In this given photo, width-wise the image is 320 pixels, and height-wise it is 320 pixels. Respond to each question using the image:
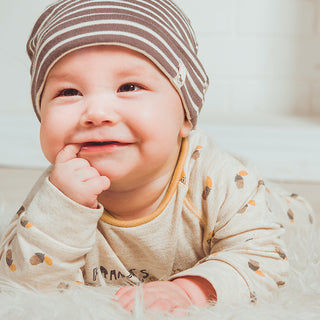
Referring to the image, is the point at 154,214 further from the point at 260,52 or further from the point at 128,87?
the point at 260,52

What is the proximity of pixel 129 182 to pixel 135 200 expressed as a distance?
0.06 metres

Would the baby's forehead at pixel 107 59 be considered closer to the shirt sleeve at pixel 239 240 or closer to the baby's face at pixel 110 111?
the baby's face at pixel 110 111

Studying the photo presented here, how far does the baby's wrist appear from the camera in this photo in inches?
28.0

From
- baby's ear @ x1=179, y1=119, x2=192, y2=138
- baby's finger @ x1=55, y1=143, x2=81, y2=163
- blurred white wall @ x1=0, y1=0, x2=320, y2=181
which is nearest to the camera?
baby's finger @ x1=55, y1=143, x2=81, y2=163

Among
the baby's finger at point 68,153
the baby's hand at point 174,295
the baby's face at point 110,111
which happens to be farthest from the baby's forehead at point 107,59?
the baby's hand at point 174,295

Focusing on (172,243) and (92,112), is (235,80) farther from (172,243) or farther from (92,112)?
(92,112)

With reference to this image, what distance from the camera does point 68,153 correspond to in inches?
29.1

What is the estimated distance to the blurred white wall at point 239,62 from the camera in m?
2.01

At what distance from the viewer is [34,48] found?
0.84 m

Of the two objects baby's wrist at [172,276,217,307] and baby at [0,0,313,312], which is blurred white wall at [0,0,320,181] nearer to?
baby at [0,0,313,312]

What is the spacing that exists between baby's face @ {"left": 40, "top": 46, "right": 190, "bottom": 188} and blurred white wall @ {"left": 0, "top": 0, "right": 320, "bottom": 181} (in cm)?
121

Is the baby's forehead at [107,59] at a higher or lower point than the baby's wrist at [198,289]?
higher

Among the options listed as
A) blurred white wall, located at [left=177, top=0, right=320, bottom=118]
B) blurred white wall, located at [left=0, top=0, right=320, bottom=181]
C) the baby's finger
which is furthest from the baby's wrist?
blurred white wall, located at [left=177, top=0, right=320, bottom=118]

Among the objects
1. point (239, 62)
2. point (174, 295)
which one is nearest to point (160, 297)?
point (174, 295)
